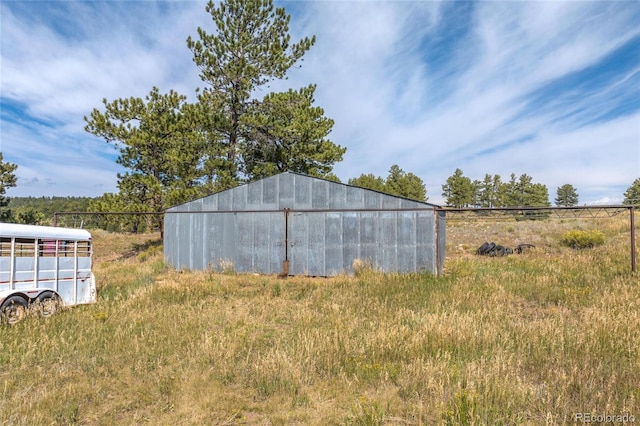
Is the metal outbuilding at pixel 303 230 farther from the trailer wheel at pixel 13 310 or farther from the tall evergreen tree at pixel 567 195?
the tall evergreen tree at pixel 567 195

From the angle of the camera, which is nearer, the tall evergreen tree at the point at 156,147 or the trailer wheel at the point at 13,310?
the trailer wheel at the point at 13,310

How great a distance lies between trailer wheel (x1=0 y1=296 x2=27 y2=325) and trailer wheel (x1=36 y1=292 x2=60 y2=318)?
0.32 m

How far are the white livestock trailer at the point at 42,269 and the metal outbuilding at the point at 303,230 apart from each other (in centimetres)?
700

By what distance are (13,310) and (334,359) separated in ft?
→ 27.5

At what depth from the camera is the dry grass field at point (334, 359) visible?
14.5 feet

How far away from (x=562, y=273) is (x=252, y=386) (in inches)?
508

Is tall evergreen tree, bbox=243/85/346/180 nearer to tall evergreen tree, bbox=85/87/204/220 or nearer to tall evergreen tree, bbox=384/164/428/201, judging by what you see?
tall evergreen tree, bbox=85/87/204/220

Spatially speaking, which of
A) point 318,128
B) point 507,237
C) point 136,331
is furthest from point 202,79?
point 507,237

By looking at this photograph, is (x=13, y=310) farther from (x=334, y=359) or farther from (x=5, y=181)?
(x=5, y=181)

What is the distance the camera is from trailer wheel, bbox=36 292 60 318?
8.76 metres

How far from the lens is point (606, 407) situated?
159 inches

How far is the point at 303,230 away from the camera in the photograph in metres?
16.7

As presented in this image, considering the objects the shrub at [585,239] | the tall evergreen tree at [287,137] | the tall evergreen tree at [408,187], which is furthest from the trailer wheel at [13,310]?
the tall evergreen tree at [408,187]

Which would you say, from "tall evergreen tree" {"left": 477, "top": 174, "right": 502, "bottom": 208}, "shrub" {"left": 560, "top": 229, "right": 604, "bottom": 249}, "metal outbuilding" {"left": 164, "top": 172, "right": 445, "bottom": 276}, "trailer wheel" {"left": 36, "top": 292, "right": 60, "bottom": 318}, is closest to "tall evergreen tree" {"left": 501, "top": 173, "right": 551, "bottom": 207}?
"tall evergreen tree" {"left": 477, "top": 174, "right": 502, "bottom": 208}
